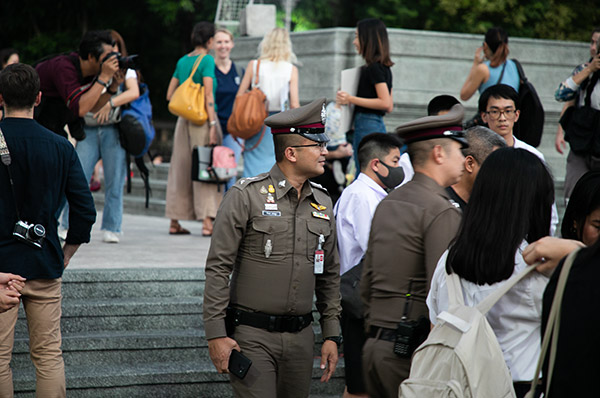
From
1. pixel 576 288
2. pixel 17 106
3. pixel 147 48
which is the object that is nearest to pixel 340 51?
pixel 17 106

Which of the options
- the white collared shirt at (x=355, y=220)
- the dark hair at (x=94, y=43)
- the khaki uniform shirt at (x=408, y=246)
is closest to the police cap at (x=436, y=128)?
the khaki uniform shirt at (x=408, y=246)

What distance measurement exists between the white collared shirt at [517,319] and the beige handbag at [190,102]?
6.29m

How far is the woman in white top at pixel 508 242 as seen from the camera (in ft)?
11.2

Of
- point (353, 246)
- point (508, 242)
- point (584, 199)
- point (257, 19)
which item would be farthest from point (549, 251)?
point (257, 19)

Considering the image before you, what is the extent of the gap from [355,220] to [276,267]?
1263 mm

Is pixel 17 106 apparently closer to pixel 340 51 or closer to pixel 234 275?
pixel 234 275

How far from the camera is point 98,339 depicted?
20.7ft

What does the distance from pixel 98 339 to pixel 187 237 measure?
3.63 meters

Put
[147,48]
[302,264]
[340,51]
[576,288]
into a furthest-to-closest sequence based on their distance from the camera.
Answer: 1. [147,48]
2. [340,51]
3. [302,264]
4. [576,288]

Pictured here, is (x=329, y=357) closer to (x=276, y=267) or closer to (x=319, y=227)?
(x=276, y=267)

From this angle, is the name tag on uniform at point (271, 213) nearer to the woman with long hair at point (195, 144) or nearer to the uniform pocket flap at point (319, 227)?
the uniform pocket flap at point (319, 227)

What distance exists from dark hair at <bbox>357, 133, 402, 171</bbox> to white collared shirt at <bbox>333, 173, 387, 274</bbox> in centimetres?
25

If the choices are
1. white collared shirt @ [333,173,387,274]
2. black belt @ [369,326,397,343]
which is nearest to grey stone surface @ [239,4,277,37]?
white collared shirt @ [333,173,387,274]

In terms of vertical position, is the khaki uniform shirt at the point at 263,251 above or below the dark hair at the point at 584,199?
below
